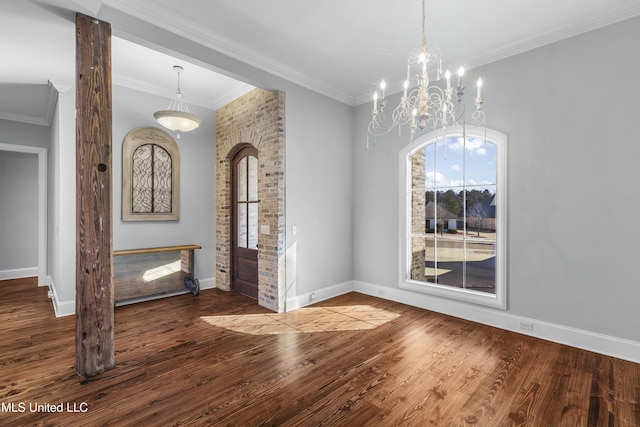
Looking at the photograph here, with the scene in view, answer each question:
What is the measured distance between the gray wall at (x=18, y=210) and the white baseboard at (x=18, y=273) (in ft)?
0.21

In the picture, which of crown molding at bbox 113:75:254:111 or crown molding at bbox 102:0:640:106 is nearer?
crown molding at bbox 102:0:640:106

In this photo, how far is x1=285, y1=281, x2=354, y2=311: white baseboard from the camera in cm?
426

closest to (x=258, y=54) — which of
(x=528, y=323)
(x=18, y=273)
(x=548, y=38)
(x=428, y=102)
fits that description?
(x=428, y=102)

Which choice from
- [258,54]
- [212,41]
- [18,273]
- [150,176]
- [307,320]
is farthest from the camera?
[18,273]

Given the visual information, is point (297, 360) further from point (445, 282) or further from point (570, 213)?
point (570, 213)

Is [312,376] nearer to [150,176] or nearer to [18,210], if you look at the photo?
[150,176]

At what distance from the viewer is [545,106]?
3238mm

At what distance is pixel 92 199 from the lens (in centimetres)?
251

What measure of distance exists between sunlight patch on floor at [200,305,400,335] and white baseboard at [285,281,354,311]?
0.10 metres

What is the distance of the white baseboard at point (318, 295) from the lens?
14.0ft

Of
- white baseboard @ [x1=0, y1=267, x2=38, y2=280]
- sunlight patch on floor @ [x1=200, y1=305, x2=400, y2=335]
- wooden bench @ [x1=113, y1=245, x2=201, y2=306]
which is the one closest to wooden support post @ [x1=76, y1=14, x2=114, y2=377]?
sunlight patch on floor @ [x1=200, y1=305, x2=400, y2=335]

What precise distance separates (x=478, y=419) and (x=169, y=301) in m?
4.25

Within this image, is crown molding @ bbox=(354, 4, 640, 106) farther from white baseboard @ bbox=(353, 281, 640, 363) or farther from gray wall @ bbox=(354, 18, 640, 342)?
white baseboard @ bbox=(353, 281, 640, 363)

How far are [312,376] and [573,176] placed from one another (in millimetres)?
3236
